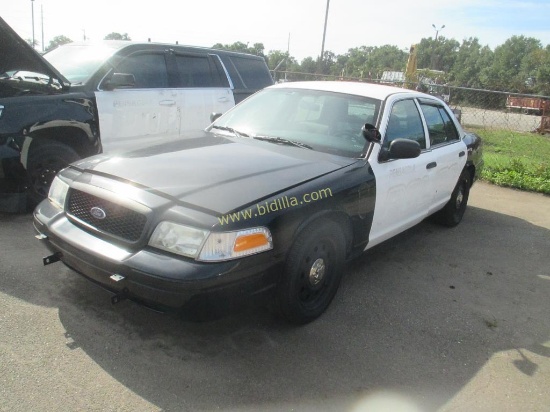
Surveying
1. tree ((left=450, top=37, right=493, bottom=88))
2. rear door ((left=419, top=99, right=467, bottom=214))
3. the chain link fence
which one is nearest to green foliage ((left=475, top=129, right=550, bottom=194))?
rear door ((left=419, top=99, right=467, bottom=214))

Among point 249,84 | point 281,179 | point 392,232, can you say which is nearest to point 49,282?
point 281,179

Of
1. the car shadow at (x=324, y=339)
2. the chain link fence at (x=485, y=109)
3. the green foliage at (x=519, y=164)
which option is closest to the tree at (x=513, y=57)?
the chain link fence at (x=485, y=109)

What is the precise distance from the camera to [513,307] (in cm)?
378

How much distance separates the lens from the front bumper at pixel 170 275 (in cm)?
238

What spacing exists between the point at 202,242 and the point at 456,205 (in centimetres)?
404

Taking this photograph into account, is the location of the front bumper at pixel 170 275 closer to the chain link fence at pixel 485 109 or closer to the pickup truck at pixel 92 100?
the pickup truck at pixel 92 100

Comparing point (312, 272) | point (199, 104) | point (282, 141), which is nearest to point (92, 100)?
point (199, 104)

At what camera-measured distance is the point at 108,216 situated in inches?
105

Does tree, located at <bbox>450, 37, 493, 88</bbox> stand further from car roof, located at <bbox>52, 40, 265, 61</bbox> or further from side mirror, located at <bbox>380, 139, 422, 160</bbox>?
side mirror, located at <bbox>380, 139, 422, 160</bbox>

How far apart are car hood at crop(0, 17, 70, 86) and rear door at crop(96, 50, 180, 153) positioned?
586mm

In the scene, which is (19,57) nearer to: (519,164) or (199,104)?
(199,104)

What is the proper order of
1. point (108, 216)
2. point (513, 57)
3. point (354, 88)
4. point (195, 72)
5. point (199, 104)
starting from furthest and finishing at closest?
point (513, 57) < point (195, 72) < point (199, 104) < point (354, 88) < point (108, 216)

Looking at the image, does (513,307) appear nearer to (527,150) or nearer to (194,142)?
(194,142)

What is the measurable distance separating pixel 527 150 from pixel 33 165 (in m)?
11.3
